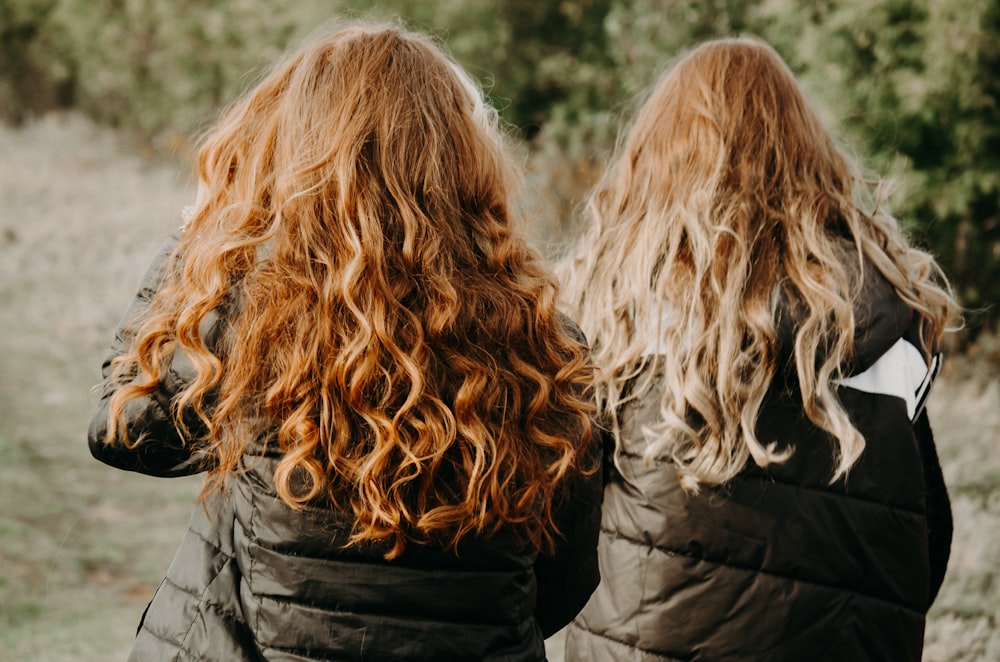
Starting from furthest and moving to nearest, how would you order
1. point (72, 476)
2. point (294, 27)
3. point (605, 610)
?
point (294, 27), point (72, 476), point (605, 610)

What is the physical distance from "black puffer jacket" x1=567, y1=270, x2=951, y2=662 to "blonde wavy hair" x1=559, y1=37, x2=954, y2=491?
6cm

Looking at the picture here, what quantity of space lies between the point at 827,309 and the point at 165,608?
1.50 m

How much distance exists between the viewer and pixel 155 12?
1831cm

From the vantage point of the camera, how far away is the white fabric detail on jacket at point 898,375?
7.16ft

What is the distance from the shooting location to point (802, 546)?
7.00 feet

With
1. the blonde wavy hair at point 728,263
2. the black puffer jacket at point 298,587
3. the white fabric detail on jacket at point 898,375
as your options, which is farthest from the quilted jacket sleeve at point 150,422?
the white fabric detail on jacket at point 898,375

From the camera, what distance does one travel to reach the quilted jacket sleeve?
1628mm

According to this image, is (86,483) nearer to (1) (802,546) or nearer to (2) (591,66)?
(1) (802,546)

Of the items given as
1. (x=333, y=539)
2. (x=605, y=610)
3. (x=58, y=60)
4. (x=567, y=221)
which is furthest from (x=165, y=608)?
(x=58, y=60)

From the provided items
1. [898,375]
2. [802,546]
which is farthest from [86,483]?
[898,375]

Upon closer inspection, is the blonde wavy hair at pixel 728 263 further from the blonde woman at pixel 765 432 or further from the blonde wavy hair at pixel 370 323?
the blonde wavy hair at pixel 370 323

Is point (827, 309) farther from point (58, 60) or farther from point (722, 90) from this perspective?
point (58, 60)

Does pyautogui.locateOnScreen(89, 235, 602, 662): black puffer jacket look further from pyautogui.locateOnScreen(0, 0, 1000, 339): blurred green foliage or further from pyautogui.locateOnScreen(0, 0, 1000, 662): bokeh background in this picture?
pyautogui.locateOnScreen(0, 0, 1000, 339): blurred green foliage

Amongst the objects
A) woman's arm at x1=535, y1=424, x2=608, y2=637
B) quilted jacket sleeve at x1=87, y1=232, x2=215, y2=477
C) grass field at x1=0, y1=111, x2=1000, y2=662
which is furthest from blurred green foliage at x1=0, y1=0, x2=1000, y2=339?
grass field at x1=0, y1=111, x2=1000, y2=662
